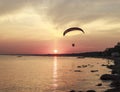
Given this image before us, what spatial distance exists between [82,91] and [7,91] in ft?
49.4

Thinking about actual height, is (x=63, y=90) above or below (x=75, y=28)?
below

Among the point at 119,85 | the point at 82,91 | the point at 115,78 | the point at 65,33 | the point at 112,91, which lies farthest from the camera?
the point at 115,78

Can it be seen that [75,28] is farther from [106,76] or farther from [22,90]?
[106,76]

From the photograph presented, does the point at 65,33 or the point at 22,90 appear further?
the point at 22,90

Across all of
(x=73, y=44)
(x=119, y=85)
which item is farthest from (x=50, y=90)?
(x=73, y=44)

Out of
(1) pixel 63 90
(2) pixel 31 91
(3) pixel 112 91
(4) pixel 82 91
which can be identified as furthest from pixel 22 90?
(3) pixel 112 91

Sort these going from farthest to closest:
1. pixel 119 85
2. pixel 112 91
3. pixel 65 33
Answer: pixel 119 85 < pixel 112 91 < pixel 65 33

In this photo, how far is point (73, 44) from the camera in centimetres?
4594

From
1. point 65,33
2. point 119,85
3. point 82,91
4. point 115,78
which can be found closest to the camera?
point 65,33

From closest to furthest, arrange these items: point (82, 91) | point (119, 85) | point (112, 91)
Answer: point (112, 91) < point (82, 91) < point (119, 85)

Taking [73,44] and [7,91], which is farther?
[7,91]

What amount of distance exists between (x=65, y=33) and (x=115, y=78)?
28.7 m

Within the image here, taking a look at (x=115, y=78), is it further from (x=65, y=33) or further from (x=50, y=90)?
(x=65, y=33)

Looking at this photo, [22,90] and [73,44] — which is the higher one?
[73,44]
